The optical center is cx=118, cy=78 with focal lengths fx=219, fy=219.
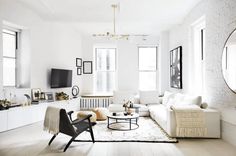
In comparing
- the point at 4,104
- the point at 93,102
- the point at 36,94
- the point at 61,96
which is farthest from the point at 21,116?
the point at 93,102

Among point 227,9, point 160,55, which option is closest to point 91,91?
point 160,55

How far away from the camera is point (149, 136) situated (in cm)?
454

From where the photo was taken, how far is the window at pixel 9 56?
575 cm

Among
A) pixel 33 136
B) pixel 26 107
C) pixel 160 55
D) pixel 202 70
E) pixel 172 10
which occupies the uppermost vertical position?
pixel 172 10

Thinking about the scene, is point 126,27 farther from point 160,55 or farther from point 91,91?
point 91,91

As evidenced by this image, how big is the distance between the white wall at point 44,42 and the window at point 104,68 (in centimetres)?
94

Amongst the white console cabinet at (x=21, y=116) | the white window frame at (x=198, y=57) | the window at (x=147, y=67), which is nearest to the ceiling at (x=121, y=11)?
the white window frame at (x=198, y=57)

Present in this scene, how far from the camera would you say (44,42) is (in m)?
6.91

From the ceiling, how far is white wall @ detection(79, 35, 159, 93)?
5.25 ft

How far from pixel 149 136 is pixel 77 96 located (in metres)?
4.60

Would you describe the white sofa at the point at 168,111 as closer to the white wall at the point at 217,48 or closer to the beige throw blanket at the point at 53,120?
the white wall at the point at 217,48

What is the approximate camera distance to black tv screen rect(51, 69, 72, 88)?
709 cm

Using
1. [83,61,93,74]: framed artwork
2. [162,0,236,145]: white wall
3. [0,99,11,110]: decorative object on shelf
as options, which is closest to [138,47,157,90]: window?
[83,61,93,74]: framed artwork

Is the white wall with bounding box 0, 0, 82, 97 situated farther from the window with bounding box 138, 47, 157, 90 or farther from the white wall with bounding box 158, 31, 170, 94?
the white wall with bounding box 158, 31, 170, 94
